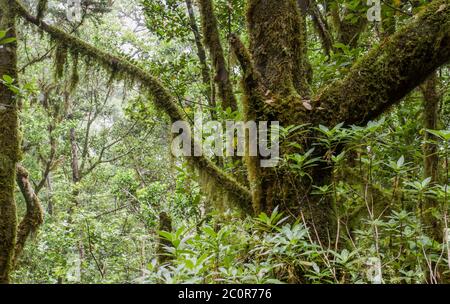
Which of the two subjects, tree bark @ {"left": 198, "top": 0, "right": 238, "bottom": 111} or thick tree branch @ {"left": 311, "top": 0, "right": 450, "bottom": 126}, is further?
tree bark @ {"left": 198, "top": 0, "right": 238, "bottom": 111}

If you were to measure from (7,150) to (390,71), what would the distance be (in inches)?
174

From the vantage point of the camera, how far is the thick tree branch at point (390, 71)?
2205mm

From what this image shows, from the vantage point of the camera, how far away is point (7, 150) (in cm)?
475

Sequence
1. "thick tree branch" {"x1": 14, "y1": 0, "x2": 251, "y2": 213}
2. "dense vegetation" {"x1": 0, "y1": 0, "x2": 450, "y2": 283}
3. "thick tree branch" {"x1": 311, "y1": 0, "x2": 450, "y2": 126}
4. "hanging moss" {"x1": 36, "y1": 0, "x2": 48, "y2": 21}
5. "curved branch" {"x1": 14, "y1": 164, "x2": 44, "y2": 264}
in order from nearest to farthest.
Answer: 1. "dense vegetation" {"x1": 0, "y1": 0, "x2": 450, "y2": 283}
2. "thick tree branch" {"x1": 311, "y1": 0, "x2": 450, "y2": 126}
3. "thick tree branch" {"x1": 14, "y1": 0, "x2": 251, "y2": 213}
4. "hanging moss" {"x1": 36, "y1": 0, "x2": 48, "y2": 21}
5. "curved branch" {"x1": 14, "y1": 164, "x2": 44, "y2": 264}

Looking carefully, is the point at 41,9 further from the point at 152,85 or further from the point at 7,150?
the point at 152,85

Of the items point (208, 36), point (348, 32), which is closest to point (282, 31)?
point (208, 36)

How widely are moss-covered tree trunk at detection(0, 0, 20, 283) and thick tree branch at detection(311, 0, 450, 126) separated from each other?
3.80 metres

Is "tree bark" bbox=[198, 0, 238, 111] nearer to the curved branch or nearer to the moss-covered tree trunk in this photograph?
the moss-covered tree trunk

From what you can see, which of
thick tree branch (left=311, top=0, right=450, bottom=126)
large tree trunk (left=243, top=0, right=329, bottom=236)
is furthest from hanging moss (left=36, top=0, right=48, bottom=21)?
thick tree branch (left=311, top=0, right=450, bottom=126)

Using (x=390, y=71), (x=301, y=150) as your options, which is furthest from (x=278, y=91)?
(x=390, y=71)

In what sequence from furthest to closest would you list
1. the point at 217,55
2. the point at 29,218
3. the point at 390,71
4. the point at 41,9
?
the point at 29,218
the point at 41,9
the point at 217,55
the point at 390,71

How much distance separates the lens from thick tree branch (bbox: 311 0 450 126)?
221cm

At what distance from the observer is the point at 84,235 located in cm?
971
